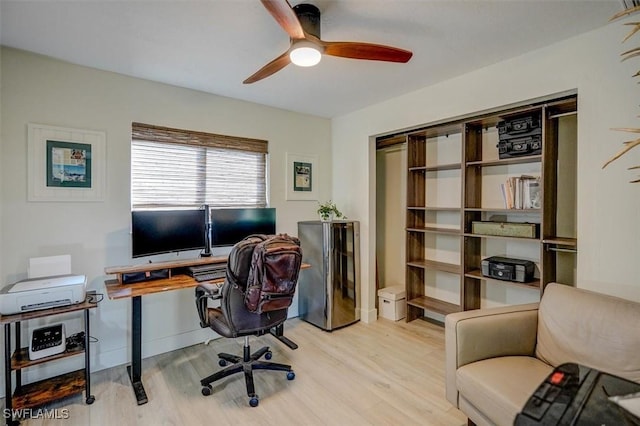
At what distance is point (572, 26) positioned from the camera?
203 centimetres

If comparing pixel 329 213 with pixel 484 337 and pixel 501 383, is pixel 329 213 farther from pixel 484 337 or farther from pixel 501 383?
pixel 501 383

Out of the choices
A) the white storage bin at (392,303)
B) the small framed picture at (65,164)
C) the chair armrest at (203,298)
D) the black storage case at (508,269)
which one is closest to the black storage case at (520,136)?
the black storage case at (508,269)

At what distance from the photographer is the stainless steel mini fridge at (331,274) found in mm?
3434

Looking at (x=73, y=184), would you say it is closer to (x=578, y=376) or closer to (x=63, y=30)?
(x=63, y=30)

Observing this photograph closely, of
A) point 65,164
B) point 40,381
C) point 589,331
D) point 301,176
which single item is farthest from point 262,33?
point 40,381

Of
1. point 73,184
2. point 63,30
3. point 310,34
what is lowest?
point 73,184

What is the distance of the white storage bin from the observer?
12.1 ft

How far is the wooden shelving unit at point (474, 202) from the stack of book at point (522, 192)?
0.07 meters

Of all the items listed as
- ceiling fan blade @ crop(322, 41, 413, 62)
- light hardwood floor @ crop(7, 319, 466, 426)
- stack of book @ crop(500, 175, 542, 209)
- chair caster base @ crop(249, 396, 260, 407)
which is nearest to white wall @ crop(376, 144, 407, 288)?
light hardwood floor @ crop(7, 319, 466, 426)

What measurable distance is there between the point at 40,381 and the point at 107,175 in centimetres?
161

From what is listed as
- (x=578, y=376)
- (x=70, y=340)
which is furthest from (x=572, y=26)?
(x=70, y=340)

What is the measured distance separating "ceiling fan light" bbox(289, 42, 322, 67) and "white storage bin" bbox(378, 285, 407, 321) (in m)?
2.77

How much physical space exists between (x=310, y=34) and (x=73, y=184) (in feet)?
7.20

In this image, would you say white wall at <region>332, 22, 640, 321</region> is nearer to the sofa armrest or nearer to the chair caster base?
the sofa armrest
